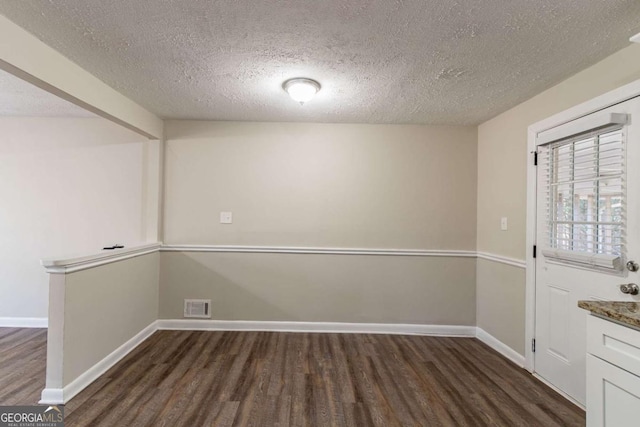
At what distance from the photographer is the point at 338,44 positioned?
69.6 inches

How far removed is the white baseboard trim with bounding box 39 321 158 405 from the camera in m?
1.93

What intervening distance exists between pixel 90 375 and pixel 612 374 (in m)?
3.06

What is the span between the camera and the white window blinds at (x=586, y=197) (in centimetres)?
179

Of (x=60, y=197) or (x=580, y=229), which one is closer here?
(x=580, y=229)

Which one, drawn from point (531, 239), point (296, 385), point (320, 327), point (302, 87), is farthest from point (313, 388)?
point (302, 87)

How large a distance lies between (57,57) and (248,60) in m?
1.19

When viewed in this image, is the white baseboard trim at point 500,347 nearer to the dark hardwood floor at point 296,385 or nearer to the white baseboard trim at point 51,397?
the dark hardwood floor at point 296,385

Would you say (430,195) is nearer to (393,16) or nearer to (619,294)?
(619,294)

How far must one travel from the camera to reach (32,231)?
325 cm

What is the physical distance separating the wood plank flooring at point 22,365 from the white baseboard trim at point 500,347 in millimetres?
3575

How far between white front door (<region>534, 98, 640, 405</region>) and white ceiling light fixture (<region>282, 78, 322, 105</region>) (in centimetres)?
181

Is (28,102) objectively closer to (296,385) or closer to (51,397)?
(51,397)

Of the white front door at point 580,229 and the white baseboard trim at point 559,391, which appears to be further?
the white baseboard trim at point 559,391

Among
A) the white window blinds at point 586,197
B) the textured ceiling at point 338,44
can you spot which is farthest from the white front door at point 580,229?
the textured ceiling at point 338,44
